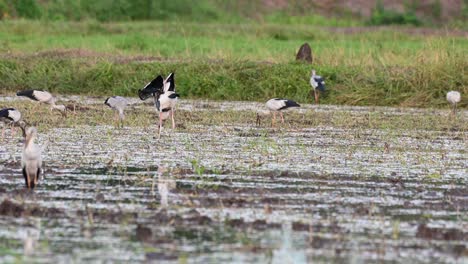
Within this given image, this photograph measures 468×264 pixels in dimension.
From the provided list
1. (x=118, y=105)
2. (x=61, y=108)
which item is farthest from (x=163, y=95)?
(x=61, y=108)

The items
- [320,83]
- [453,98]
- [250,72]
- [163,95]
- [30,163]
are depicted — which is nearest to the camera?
[30,163]

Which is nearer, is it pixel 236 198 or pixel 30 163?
pixel 236 198

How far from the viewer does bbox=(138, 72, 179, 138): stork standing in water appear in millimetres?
13859

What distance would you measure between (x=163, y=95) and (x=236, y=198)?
5863mm

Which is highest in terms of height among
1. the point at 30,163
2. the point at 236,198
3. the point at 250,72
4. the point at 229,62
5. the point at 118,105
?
the point at 229,62

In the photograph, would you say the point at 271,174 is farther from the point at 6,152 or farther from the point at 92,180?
the point at 6,152

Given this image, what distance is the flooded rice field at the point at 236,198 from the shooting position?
6684 mm

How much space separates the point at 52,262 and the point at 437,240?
2569mm

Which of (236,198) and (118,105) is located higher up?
(118,105)

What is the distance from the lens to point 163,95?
1409 centimetres

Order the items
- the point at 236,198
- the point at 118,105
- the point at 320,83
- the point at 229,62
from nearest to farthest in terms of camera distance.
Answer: the point at 236,198
the point at 118,105
the point at 320,83
the point at 229,62

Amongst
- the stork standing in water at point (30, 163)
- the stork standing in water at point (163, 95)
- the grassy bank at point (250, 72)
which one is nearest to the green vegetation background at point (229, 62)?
the grassy bank at point (250, 72)

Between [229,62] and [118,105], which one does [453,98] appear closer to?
[229,62]

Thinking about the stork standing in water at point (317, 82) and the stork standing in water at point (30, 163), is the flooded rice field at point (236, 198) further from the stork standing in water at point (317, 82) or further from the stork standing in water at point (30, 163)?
the stork standing in water at point (317, 82)
